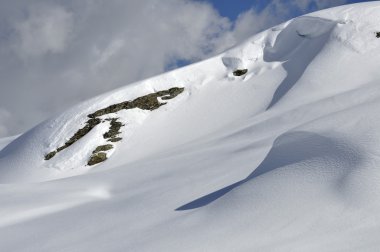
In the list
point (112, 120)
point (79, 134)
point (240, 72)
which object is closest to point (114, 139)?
point (112, 120)

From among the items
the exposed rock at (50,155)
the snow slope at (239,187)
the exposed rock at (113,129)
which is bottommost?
the snow slope at (239,187)

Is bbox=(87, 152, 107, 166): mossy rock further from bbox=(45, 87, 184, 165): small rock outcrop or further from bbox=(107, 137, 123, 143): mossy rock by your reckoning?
bbox=(107, 137, 123, 143): mossy rock

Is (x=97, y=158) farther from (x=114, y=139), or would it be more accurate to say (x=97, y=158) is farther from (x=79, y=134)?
(x=79, y=134)

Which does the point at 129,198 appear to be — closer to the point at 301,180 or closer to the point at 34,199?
the point at 34,199

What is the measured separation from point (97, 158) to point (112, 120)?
Result: 4759mm

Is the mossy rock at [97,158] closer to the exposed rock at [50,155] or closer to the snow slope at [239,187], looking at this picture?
the snow slope at [239,187]

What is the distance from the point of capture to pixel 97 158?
1102 inches

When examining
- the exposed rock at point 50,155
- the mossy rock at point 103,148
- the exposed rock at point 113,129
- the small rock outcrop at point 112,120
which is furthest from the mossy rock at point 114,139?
the exposed rock at point 50,155

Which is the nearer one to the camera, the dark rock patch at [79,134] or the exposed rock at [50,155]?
the exposed rock at [50,155]

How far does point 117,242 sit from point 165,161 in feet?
27.4

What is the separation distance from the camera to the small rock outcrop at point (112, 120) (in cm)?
2873

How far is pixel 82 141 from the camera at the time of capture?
3005 centimetres

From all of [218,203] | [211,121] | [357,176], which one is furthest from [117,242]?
[211,121]

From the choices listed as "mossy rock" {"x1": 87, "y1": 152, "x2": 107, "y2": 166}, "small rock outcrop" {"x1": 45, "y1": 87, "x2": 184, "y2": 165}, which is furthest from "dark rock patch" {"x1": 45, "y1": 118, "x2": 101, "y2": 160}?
"mossy rock" {"x1": 87, "y1": 152, "x2": 107, "y2": 166}
